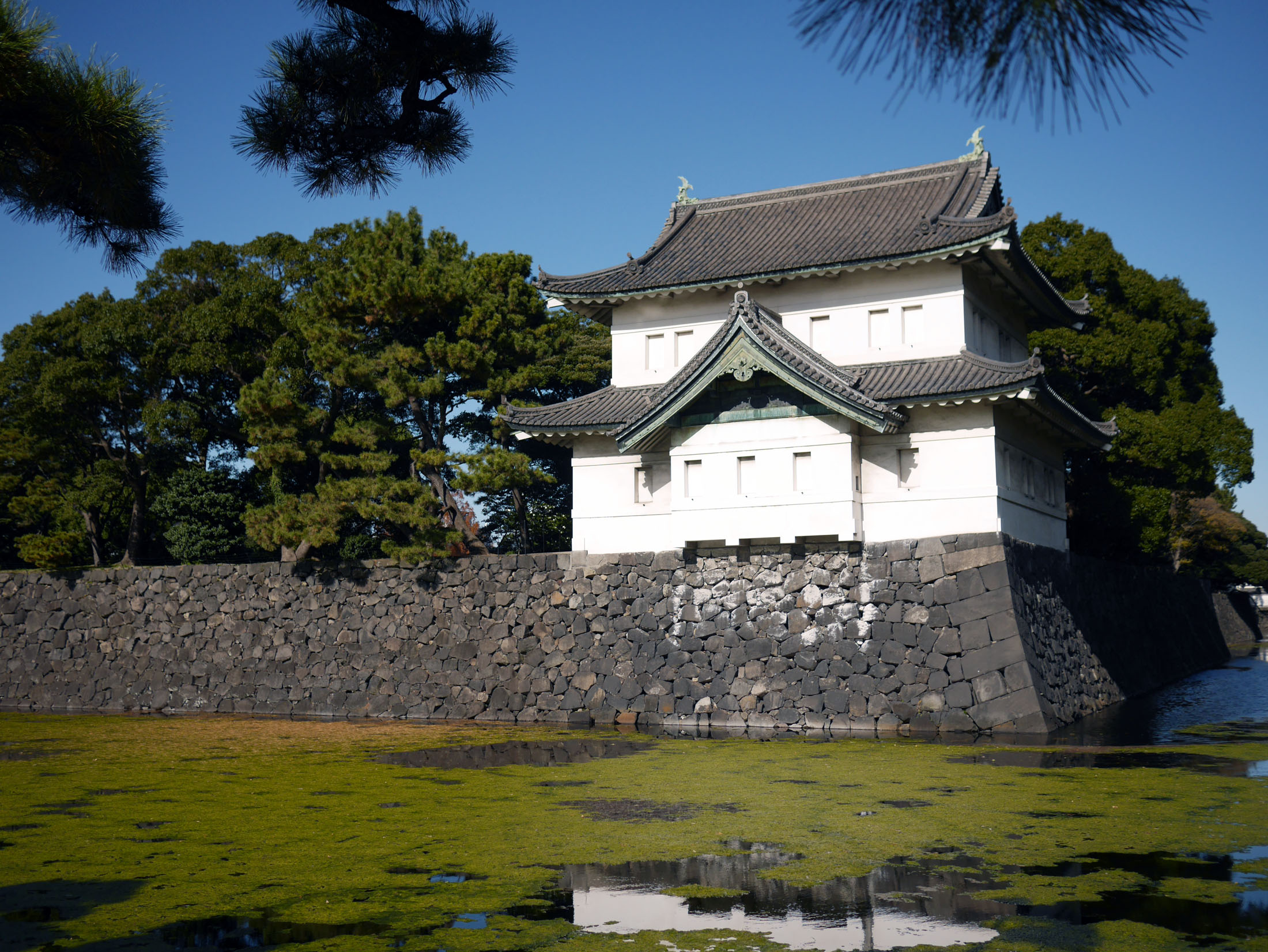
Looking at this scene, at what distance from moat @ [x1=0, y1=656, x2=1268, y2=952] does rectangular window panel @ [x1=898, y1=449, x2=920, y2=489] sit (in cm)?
474

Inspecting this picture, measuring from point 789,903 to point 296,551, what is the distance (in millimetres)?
19205

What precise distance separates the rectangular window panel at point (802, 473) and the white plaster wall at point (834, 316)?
2659 mm

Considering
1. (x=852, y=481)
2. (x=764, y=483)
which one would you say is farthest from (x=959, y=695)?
(x=764, y=483)

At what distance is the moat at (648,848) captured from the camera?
19.5 ft

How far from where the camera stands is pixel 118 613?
24172 mm

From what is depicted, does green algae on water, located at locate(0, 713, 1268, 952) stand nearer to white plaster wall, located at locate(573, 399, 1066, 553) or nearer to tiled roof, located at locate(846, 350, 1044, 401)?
white plaster wall, located at locate(573, 399, 1066, 553)

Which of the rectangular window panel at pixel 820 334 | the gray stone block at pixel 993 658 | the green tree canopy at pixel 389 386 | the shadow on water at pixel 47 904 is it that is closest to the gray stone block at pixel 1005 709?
the gray stone block at pixel 993 658

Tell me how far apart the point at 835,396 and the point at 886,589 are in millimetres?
3388

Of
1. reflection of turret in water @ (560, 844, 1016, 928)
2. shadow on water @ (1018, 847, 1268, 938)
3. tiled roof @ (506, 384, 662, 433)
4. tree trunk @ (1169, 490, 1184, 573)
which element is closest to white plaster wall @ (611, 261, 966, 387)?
tiled roof @ (506, 384, 662, 433)

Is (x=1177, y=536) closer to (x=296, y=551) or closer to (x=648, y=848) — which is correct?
(x=296, y=551)

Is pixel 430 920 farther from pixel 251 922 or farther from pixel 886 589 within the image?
pixel 886 589

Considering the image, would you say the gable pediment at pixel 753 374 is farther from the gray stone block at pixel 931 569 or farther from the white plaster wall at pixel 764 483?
the gray stone block at pixel 931 569

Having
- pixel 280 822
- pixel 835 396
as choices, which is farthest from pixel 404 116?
pixel 835 396

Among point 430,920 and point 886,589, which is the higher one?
point 886,589
